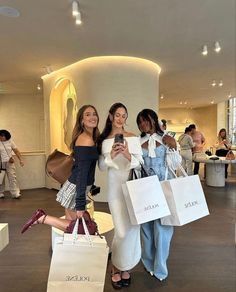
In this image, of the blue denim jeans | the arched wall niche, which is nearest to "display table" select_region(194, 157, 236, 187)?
the arched wall niche

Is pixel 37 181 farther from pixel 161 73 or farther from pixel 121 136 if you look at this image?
pixel 121 136

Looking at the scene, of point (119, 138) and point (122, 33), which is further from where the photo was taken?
point (122, 33)

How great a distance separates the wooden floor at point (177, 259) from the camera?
8.03 ft

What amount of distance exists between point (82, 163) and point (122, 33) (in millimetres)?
2570

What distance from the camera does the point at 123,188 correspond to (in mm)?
2154

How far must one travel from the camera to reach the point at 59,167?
240cm

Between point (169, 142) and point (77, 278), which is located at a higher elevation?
point (169, 142)

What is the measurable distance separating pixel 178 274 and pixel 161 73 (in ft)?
16.1

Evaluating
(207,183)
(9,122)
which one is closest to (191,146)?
(207,183)

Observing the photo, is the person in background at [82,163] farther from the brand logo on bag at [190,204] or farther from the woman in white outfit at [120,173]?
the brand logo on bag at [190,204]

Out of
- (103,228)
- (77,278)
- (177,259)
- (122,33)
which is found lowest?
(177,259)

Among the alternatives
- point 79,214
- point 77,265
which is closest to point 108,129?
point 79,214

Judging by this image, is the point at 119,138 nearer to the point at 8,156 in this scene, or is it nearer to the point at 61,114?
the point at 8,156

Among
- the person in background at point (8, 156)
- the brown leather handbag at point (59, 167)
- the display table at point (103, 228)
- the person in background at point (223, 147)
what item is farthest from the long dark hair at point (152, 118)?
the person in background at point (223, 147)
